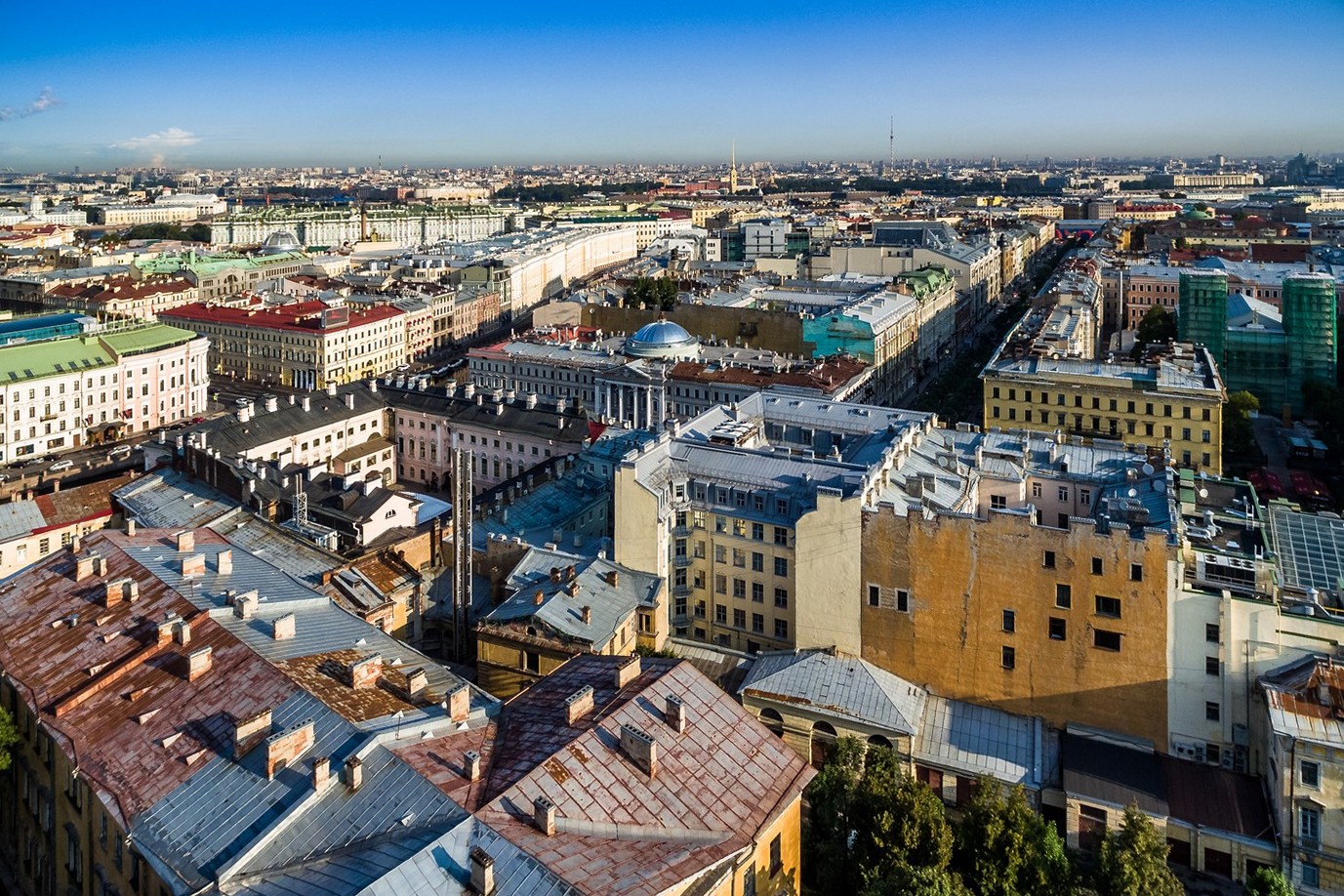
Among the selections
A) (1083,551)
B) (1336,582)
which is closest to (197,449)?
(1083,551)

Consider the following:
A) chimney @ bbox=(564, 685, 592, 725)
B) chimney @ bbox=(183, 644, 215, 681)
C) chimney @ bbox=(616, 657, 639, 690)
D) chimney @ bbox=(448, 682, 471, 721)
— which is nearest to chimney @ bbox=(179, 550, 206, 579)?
chimney @ bbox=(183, 644, 215, 681)

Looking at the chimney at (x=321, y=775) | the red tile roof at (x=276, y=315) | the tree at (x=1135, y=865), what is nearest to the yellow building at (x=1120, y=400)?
the tree at (x=1135, y=865)

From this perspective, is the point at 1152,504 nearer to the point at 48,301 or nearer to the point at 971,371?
the point at 971,371

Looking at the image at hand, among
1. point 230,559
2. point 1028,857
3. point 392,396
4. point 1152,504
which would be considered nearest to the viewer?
point 1028,857

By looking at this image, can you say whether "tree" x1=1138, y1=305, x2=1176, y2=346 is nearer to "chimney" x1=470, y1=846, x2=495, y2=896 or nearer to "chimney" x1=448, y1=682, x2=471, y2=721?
"chimney" x1=448, y1=682, x2=471, y2=721

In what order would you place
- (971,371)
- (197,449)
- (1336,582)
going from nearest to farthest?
1. (1336,582)
2. (197,449)
3. (971,371)

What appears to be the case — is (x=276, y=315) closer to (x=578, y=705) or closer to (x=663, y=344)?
(x=663, y=344)
